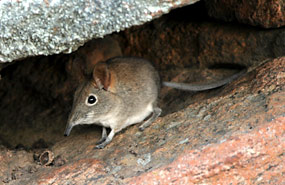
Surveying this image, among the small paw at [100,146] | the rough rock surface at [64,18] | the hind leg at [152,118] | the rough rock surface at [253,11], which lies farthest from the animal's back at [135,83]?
the rough rock surface at [64,18]

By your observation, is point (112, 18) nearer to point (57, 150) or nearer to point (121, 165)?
point (121, 165)

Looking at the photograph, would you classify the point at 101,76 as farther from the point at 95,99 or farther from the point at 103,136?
the point at 103,136

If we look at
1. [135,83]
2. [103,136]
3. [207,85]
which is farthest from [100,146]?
[207,85]

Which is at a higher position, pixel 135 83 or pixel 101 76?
pixel 101 76

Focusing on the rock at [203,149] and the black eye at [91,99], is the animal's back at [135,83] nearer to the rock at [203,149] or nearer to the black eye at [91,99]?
the black eye at [91,99]

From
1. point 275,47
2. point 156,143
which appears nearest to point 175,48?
point 275,47

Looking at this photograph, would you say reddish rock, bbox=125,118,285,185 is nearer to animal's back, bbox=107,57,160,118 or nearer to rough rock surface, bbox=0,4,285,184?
rough rock surface, bbox=0,4,285,184

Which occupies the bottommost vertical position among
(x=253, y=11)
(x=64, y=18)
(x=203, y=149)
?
(x=203, y=149)
